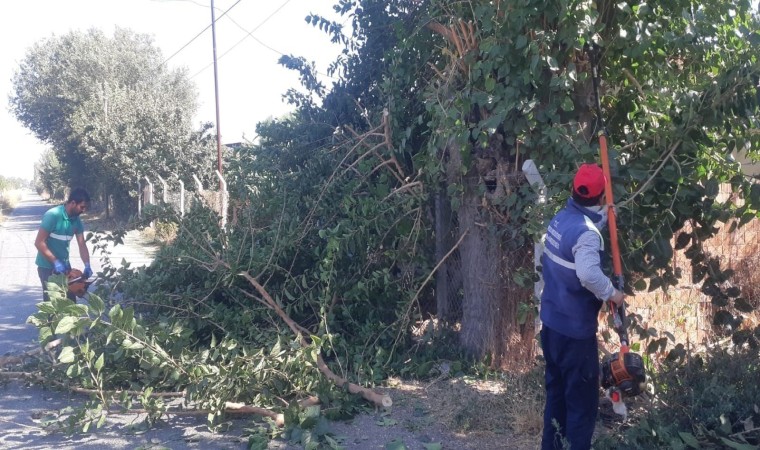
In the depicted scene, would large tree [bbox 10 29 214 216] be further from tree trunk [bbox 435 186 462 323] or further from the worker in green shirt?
tree trunk [bbox 435 186 462 323]

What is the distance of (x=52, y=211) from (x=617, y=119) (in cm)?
588

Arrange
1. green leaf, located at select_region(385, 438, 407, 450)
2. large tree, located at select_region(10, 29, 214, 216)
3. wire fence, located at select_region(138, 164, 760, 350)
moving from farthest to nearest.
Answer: large tree, located at select_region(10, 29, 214, 216)
wire fence, located at select_region(138, 164, 760, 350)
green leaf, located at select_region(385, 438, 407, 450)

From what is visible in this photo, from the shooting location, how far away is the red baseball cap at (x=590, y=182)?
165 inches

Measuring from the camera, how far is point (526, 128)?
226 inches

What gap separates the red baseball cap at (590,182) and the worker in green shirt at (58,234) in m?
5.54

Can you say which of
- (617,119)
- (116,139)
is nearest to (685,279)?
(617,119)

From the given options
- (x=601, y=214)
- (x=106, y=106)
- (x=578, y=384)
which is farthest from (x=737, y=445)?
(x=106, y=106)

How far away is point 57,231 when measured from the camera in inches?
307

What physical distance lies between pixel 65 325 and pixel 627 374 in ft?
12.6

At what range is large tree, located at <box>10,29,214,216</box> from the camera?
27375 mm

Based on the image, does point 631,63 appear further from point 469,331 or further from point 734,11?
point 469,331

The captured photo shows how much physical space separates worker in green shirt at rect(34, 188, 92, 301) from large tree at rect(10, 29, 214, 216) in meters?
17.2

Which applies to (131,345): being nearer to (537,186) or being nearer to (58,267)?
(58,267)

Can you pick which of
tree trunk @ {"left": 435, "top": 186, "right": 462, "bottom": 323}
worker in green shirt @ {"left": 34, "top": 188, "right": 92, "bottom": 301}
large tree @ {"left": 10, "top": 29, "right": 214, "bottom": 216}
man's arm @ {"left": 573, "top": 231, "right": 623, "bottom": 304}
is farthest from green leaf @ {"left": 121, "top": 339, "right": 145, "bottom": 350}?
large tree @ {"left": 10, "top": 29, "right": 214, "bottom": 216}
